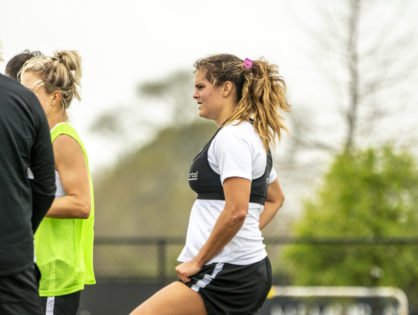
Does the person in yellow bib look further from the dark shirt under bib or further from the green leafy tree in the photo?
the green leafy tree

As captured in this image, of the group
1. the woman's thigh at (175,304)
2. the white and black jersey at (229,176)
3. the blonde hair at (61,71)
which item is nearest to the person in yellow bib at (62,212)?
the blonde hair at (61,71)

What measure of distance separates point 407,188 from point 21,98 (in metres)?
9.87

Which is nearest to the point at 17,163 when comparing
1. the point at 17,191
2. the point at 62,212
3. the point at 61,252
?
the point at 17,191

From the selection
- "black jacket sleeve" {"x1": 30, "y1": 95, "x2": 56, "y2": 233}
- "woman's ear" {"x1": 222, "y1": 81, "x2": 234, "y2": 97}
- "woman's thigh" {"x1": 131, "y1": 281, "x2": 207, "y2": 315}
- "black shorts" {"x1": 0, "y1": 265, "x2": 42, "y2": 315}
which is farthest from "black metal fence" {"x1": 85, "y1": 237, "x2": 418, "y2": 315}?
"black shorts" {"x1": 0, "y1": 265, "x2": 42, "y2": 315}

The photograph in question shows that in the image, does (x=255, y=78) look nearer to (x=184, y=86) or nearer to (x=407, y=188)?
(x=407, y=188)

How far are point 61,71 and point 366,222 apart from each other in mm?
8945

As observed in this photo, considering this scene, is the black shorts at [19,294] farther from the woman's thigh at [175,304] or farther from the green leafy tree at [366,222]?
the green leafy tree at [366,222]

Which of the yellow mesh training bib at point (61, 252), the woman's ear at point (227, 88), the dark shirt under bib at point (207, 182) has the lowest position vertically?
the yellow mesh training bib at point (61, 252)

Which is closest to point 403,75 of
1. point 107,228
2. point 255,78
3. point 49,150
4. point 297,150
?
point 297,150

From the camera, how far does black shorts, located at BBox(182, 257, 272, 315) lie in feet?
10.2

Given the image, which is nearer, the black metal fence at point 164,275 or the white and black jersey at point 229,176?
the white and black jersey at point 229,176

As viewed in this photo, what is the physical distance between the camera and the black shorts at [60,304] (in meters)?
3.16

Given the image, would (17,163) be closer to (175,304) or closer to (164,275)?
(175,304)

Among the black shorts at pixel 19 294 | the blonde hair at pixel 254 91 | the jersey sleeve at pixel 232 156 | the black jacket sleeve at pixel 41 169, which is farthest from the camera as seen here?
the blonde hair at pixel 254 91
